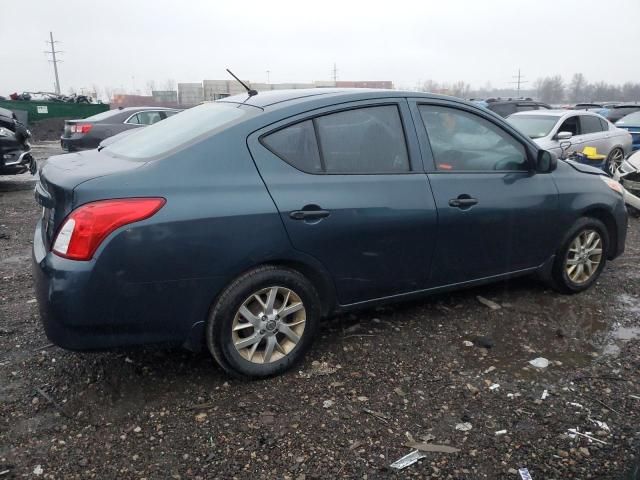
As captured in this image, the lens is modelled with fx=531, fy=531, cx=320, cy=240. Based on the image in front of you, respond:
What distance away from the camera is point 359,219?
3217 millimetres

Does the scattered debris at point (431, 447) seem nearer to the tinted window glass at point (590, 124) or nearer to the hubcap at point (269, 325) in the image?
the hubcap at point (269, 325)

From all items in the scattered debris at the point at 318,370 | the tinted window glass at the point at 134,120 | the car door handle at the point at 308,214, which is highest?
the tinted window glass at the point at 134,120

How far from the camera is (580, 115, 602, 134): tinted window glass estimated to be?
10453 millimetres

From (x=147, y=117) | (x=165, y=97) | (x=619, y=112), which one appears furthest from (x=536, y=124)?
(x=165, y=97)

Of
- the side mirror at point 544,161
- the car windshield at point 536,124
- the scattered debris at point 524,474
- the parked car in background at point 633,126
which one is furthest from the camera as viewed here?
the parked car in background at point 633,126

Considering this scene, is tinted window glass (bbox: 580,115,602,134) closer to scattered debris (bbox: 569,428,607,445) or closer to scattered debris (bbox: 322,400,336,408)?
scattered debris (bbox: 569,428,607,445)

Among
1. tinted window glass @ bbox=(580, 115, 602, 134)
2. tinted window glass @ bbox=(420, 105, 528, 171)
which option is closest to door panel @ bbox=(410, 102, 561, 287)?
tinted window glass @ bbox=(420, 105, 528, 171)

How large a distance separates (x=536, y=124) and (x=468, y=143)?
7198 mm

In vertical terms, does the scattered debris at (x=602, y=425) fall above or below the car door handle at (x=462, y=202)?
below

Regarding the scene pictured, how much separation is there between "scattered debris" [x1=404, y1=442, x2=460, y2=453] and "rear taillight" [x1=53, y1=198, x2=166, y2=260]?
174 cm

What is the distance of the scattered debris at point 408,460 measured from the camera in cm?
248

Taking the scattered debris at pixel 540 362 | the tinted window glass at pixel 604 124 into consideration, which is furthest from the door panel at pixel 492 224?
the tinted window glass at pixel 604 124

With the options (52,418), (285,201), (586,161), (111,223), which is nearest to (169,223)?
(111,223)

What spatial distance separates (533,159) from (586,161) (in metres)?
6.41
